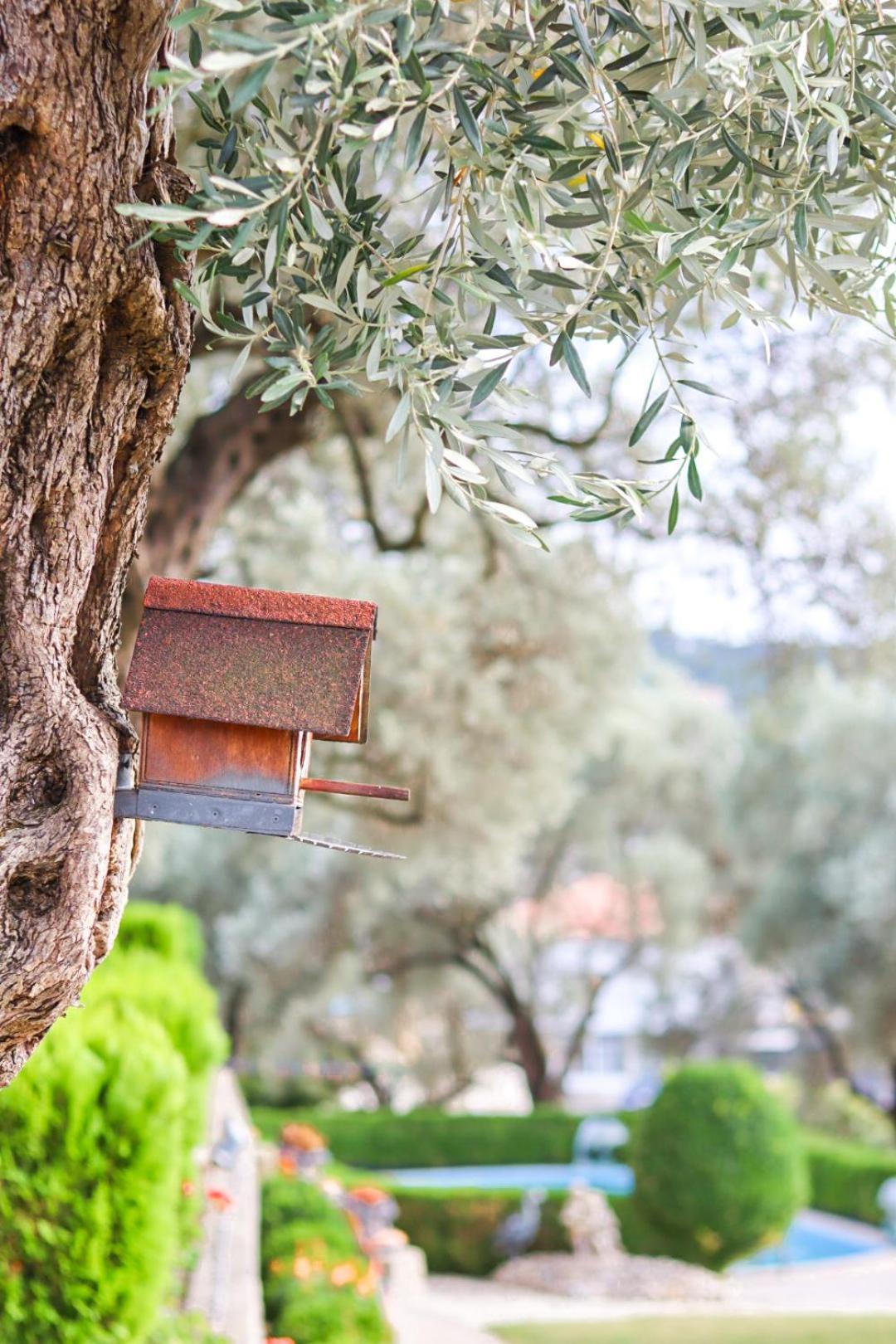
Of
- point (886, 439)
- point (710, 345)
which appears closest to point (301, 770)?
point (710, 345)

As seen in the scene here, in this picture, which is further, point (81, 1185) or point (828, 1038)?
point (828, 1038)

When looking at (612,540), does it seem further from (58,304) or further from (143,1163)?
(58,304)

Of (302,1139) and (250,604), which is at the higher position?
(250,604)

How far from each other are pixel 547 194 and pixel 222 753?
0.83 m

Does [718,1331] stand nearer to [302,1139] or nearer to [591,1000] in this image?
[302,1139]

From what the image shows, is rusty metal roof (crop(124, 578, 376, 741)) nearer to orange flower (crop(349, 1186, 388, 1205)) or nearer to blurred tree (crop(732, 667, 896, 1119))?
orange flower (crop(349, 1186, 388, 1205))

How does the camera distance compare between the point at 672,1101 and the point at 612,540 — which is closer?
the point at 612,540

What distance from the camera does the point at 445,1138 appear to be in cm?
2175

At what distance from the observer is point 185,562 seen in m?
5.63

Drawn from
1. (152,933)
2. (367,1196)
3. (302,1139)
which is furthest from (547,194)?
(367,1196)

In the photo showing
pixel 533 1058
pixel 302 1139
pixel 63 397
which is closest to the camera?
pixel 63 397

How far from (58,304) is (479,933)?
22823 millimetres

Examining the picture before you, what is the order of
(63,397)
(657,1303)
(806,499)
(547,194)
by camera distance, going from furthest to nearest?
(657,1303) → (806,499) → (547,194) → (63,397)

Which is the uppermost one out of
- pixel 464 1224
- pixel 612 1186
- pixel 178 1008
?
pixel 178 1008
